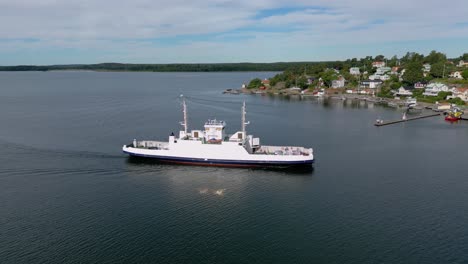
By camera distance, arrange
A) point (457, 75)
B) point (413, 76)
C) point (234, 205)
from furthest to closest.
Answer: point (457, 75) → point (413, 76) → point (234, 205)

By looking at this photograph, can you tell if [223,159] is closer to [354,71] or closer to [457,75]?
[457,75]

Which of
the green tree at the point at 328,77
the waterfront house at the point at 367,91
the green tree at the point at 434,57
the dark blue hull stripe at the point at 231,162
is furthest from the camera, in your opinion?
the green tree at the point at 434,57

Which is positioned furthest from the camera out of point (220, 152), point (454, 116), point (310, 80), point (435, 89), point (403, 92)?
point (310, 80)

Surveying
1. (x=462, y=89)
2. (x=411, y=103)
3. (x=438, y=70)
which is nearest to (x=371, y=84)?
(x=438, y=70)

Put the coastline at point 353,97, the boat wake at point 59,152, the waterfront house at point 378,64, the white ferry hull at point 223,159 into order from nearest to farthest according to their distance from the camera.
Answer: the white ferry hull at point 223,159, the boat wake at point 59,152, the coastline at point 353,97, the waterfront house at point 378,64

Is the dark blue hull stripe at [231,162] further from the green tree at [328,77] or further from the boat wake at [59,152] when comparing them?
the green tree at [328,77]

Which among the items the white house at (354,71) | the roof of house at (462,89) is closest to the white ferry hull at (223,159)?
the roof of house at (462,89)

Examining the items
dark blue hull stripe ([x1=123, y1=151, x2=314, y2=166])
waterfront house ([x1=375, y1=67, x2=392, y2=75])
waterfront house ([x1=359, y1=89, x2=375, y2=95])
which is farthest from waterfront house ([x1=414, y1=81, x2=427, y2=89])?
dark blue hull stripe ([x1=123, y1=151, x2=314, y2=166])

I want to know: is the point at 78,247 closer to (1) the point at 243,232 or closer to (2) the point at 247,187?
(1) the point at 243,232
